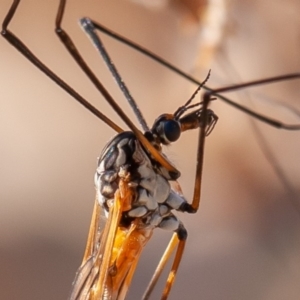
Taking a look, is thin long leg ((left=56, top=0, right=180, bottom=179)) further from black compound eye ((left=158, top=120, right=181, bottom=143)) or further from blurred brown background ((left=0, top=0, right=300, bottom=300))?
blurred brown background ((left=0, top=0, right=300, bottom=300))

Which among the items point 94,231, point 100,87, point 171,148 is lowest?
point 94,231

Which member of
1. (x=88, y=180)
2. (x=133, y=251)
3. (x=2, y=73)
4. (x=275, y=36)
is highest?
(x=275, y=36)

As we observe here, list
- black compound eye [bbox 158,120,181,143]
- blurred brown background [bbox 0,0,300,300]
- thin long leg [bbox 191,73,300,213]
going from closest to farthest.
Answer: thin long leg [bbox 191,73,300,213]
black compound eye [bbox 158,120,181,143]
blurred brown background [bbox 0,0,300,300]

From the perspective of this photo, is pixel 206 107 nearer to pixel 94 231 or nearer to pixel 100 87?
pixel 100 87

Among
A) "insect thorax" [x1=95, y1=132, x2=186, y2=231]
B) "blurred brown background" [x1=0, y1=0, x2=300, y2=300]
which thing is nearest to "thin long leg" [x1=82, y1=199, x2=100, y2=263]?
"insect thorax" [x1=95, y1=132, x2=186, y2=231]

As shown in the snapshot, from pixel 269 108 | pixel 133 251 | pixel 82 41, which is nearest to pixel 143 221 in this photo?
pixel 133 251

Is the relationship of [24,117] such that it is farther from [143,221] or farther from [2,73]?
[143,221]

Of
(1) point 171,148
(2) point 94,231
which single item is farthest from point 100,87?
(1) point 171,148

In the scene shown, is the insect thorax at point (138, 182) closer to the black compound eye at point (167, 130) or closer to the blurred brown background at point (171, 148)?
the black compound eye at point (167, 130)
